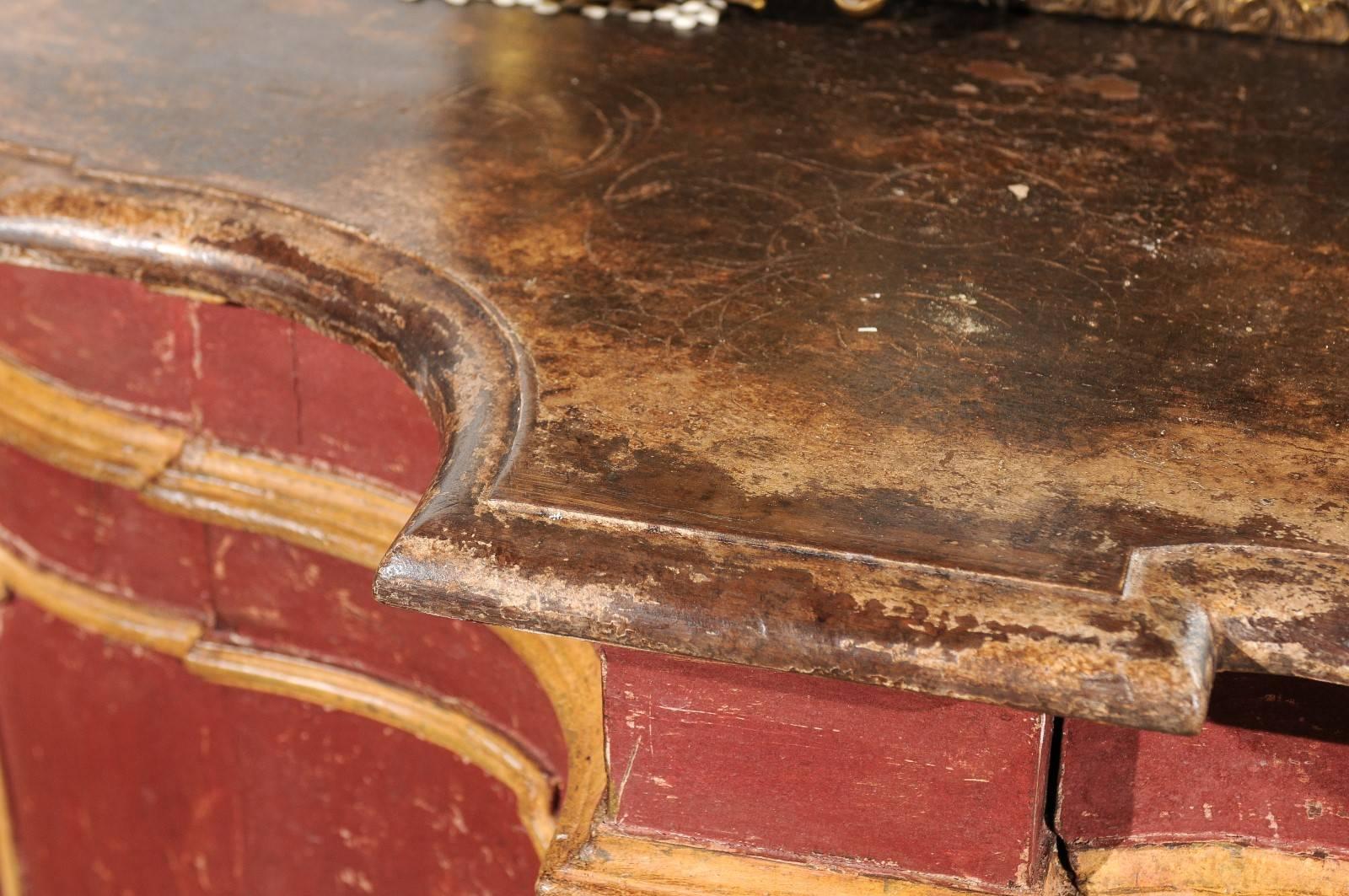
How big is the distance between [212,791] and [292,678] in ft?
0.68

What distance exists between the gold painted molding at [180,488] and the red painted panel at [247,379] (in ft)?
0.07

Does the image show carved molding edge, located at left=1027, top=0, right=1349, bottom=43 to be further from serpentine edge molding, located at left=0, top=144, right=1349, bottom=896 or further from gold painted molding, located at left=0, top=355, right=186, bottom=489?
gold painted molding, located at left=0, top=355, right=186, bottom=489

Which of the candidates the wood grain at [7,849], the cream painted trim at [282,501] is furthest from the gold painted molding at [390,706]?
the wood grain at [7,849]

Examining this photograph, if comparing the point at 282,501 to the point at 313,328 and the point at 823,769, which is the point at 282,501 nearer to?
the point at 313,328

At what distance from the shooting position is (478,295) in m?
0.99

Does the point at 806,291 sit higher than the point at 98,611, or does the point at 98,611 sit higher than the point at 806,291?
the point at 806,291

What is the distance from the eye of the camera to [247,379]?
1.23 metres

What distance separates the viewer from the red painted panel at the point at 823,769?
820 mm

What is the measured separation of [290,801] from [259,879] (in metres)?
0.12

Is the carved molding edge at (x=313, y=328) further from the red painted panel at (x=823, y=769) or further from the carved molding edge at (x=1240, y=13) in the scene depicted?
the carved molding edge at (x=1240, y=13)

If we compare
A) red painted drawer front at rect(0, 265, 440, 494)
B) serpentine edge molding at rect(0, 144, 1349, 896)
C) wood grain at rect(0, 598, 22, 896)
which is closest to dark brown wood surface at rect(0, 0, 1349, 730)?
serpentine edge molding at rect(0, 144, 1349, 896)

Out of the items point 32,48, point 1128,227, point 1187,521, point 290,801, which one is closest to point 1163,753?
point 1187,521

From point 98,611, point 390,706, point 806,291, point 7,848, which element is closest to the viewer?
point 806,291

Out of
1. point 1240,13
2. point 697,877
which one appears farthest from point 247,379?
point 1240,13
